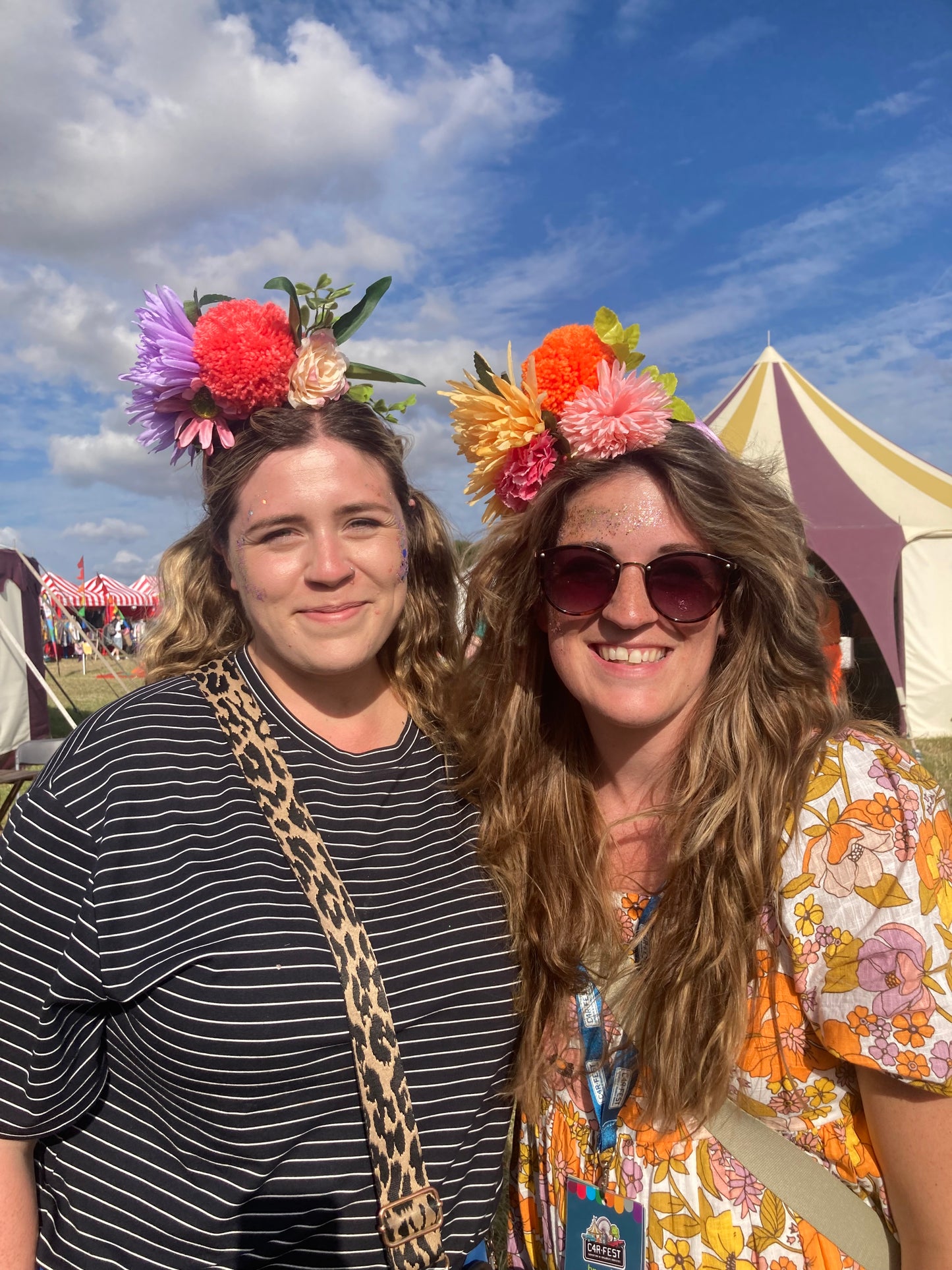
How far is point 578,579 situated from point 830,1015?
0.90 metres

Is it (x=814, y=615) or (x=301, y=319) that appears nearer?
(x=814, y=615)

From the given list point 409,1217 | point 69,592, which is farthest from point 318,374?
point 69,592

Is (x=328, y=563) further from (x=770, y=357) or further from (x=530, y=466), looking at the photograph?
(x=770, y=357)

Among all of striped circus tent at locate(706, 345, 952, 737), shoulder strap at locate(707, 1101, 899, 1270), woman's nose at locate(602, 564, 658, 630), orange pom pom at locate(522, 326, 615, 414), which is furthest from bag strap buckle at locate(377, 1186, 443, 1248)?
striped circus tent at locate(706, 345, 952, 737)

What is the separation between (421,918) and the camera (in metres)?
1.69

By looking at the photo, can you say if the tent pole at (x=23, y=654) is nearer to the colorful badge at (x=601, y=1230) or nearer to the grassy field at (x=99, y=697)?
the grassy field at (x=99, y=697)

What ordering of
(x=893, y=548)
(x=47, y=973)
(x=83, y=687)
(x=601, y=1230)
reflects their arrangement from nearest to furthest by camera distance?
(x=47, y=973), (x=601, y=1230), (x=893, y=548), (x=83, y=687)

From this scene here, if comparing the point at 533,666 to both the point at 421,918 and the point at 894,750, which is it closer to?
the point at 421,918

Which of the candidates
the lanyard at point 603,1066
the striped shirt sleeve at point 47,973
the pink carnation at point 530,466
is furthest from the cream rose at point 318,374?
the lanyard at point 603,1066

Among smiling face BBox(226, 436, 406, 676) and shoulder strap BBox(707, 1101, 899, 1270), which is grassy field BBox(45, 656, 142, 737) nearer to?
smiling face BBox(226, 436, 406, 676)

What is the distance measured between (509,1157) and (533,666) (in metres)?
1.12

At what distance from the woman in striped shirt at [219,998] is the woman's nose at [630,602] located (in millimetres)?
560

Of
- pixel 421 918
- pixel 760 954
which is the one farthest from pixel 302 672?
pixel 760 954

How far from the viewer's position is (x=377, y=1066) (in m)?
1.52
